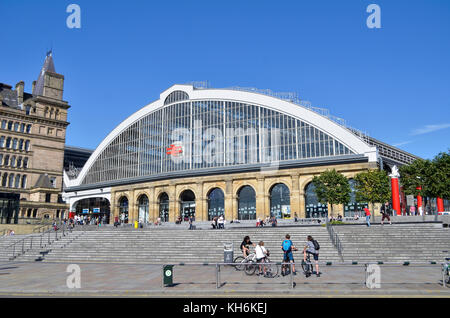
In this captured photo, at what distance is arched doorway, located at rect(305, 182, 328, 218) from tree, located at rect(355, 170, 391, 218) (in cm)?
898

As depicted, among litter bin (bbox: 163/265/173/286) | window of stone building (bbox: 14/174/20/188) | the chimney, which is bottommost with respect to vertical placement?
litter bin (bbox: 163/265/173/286)

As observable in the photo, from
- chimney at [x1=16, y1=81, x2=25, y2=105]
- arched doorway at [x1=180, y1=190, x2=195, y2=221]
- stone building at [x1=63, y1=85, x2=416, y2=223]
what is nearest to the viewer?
stone building at [x1=63, y1=85, x2=416, y2=223]

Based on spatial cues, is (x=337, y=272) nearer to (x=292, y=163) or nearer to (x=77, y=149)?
(x=292, y=163)

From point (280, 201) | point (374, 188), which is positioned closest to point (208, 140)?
point (280, 201)

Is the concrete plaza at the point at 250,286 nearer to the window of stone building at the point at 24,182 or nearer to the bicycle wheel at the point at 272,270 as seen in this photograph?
the bicycle wheel at the point at 272,270

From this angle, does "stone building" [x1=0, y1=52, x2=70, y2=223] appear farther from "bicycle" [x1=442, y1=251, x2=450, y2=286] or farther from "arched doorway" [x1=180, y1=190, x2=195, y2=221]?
"bicycle" [x1=442, y1=251, x2=450, y2=286]

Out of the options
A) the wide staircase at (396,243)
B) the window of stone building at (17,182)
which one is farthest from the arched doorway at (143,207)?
the wide staircase at (396,243)

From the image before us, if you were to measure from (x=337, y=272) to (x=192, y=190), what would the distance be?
41235 mm

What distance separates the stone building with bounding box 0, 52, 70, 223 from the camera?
6975cm

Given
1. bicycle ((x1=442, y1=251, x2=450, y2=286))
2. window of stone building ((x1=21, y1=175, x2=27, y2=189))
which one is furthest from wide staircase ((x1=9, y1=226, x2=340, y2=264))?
window of stone building ((x1=21, y1=175, x2=27, y2=189))

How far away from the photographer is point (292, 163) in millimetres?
50688

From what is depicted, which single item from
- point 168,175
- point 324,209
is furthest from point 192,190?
point 324,209

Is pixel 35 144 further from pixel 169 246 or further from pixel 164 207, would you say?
pixel 169 246

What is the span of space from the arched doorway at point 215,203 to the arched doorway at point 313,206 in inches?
490
